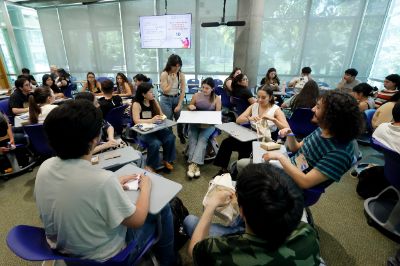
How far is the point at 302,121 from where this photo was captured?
10.6 feet

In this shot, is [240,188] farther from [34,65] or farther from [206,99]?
[34,65]

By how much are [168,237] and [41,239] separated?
77 centimetres

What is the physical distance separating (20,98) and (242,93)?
371cm

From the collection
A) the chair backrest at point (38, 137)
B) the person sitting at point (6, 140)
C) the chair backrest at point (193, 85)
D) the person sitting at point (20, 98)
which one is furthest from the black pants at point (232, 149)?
the chair backrest at point (193, 85)

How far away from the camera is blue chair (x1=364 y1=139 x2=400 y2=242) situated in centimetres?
179

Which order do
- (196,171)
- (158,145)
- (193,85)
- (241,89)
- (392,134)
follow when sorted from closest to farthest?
(392,134)
(158,145)
(196,171)
(241,89)
(193,85)

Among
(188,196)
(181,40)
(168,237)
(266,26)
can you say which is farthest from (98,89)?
(266,26)

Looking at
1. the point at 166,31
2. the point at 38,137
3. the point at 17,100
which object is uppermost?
the point at 166,31

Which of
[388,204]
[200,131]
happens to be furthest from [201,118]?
[388,204]

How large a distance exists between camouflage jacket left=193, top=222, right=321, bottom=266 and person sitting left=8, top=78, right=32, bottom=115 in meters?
4.04

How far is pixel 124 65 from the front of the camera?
305 inches

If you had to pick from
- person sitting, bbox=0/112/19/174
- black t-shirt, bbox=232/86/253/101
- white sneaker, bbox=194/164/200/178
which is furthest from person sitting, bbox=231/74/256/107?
person sitting, bbox=0/112/19/174

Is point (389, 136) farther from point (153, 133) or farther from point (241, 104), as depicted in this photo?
point (153, 133)

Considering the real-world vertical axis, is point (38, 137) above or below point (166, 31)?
below
